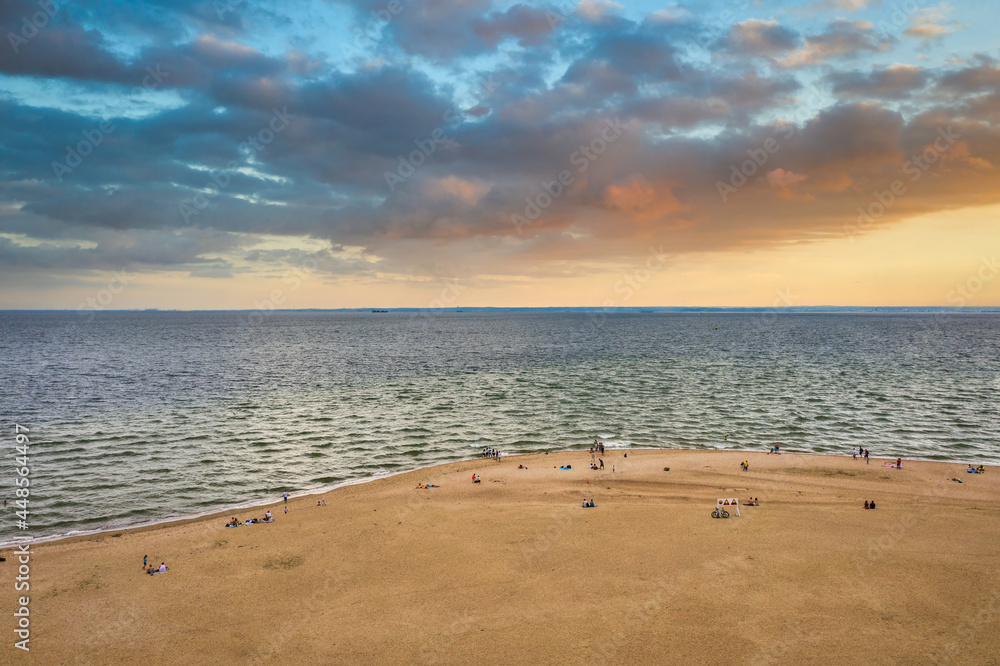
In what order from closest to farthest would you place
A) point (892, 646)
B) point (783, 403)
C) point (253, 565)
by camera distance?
point (892, 646) → point (253, 565) → point (783, 403)

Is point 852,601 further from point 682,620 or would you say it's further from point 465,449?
point 465,449

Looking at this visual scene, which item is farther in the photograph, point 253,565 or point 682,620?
point 253,565

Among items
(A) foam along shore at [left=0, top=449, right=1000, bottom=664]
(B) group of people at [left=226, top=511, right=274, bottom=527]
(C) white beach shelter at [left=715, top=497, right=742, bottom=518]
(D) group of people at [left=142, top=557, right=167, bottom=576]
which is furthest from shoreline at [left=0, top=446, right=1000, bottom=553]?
(C) white beach shelter at [left=715, top=497, right=742, bottom=518]

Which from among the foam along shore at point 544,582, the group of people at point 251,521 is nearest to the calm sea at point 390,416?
the group of people at point 251,521

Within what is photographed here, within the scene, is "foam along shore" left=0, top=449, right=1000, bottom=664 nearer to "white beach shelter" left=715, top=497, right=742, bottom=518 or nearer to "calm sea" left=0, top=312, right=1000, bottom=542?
"white beach shelter" left=715, top=497, right=742, bottom=518

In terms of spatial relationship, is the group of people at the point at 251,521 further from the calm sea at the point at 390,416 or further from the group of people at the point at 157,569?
the group of people at the point at 157,569

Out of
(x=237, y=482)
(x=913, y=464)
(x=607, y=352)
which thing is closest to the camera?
(x=237, y=482)

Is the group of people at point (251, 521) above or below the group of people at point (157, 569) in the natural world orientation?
below

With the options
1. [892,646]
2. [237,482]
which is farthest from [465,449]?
[892,646]
